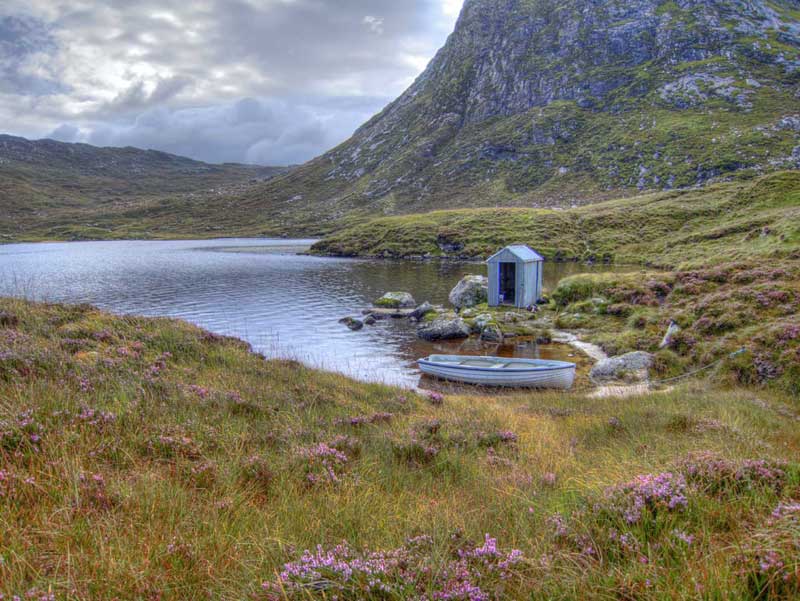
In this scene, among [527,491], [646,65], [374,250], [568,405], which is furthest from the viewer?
[646,65]

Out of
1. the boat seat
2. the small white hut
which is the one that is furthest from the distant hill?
the boat seat

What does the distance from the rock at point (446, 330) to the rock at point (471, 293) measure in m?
8.63

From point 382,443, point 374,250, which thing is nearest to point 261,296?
point 382,443

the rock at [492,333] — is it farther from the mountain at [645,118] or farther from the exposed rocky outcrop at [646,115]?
the mountain at [645,118]

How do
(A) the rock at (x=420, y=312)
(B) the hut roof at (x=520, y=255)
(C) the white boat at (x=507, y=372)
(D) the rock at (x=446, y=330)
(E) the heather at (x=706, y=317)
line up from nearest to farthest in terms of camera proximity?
(E) the heather at (x=706, y=317)
(C) the white boat at (x=507, y=372)
(D) the rock at (x=446, y=330)
(B) the hut roof at (x=520, y=255)
(A) the rock at (x=420, y=312)

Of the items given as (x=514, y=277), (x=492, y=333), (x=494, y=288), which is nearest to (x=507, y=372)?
(x=492, y=333)

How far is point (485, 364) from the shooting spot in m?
22.7

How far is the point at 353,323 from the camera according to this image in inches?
1363

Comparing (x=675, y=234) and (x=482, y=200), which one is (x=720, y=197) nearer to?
(x=675, y=234)

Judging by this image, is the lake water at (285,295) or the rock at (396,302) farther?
the rock at (396,302)

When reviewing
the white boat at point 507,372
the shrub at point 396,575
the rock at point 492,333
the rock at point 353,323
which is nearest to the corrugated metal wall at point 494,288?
the rock at point 492,333

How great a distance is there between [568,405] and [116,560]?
12781 mm

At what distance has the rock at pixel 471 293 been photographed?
40500 millimetres

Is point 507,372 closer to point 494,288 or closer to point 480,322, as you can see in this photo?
point 480,322
